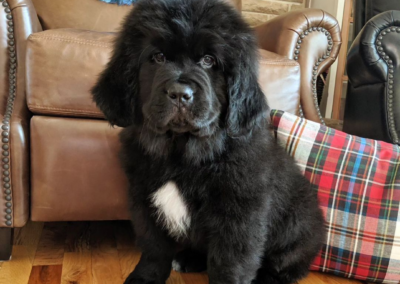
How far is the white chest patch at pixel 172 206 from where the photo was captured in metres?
1.29

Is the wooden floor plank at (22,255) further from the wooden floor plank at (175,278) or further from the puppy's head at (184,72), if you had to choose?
the puppy's head at (184,72)

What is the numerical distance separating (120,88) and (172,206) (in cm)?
43

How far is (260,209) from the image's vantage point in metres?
1.27

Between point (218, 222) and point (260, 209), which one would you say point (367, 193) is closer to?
point (260, 209)

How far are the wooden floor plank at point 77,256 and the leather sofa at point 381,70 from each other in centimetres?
145

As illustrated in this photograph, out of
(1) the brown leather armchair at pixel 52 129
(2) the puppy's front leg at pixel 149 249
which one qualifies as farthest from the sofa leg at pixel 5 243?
(2) the puppy's front leg at pixel 149 249

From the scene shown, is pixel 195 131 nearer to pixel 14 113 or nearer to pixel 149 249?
pixel 149 249

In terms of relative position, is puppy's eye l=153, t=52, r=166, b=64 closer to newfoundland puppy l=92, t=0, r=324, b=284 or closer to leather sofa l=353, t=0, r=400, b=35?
newfoundland puppy l=92, t=0, r=324, b=284

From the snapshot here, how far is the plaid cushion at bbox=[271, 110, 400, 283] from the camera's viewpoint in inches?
62.8

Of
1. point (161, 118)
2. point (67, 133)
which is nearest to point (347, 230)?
point (161, 118)

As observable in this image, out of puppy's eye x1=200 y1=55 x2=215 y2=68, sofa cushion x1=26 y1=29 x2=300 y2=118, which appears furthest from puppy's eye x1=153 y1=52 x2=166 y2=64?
sofa cushion x1=26 y1=29 x2=300 y2=118

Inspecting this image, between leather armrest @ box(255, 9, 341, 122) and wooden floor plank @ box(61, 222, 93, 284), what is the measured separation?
1.28 metres

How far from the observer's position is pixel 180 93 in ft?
3.62

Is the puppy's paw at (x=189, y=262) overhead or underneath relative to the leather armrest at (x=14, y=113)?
underneath
